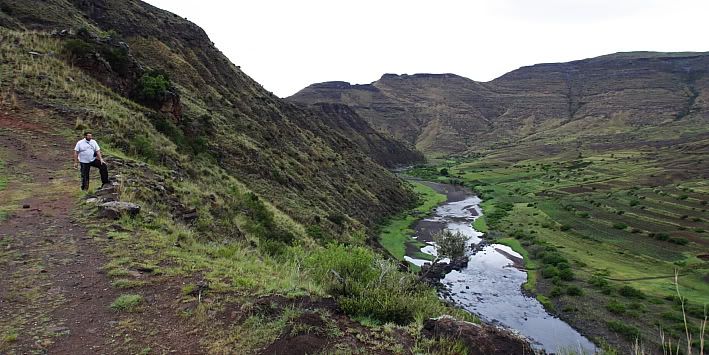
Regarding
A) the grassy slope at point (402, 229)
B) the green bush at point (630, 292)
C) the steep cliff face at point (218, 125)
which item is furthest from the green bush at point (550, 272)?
the steep cliff face at point (218, 125)

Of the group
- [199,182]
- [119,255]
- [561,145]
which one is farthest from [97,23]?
[561,145]

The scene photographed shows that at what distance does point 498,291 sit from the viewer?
45062 mm

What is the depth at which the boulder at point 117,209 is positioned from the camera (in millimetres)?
12125

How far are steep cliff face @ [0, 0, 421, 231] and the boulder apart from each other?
31.4 ft

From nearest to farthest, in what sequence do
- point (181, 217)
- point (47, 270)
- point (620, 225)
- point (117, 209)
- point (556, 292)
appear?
point (47, 270) → point (117, 209) → point (181, 217) → point (556, 292) → point (620, 225)

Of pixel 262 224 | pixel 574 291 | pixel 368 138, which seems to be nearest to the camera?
pixel 262 224

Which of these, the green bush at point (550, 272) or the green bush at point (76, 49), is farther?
the green bush at point (550, 272)

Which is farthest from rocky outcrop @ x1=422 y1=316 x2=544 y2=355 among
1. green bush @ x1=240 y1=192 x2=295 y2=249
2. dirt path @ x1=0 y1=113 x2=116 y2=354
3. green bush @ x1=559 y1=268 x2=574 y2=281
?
green bush @ x1=559 y1=268 x2=574 y2=281

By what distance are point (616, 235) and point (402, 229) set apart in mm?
32305

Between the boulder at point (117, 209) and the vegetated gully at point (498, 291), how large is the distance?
21.8 m

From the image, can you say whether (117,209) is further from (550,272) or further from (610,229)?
(610,229)

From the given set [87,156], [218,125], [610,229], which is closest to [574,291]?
[610,229]

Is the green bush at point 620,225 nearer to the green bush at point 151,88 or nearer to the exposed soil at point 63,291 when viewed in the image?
the green bush at point 151,88

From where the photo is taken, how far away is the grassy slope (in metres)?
55.3
